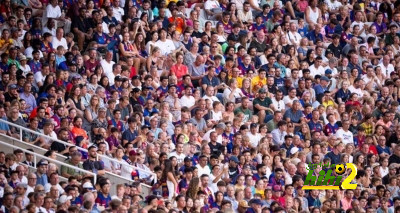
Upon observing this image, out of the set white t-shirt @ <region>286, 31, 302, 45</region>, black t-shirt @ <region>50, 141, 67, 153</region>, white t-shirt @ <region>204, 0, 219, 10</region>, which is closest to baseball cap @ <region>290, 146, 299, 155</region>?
white t-shirt @ <region>286, 31, 302, 45</region>

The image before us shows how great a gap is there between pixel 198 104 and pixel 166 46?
169 cm

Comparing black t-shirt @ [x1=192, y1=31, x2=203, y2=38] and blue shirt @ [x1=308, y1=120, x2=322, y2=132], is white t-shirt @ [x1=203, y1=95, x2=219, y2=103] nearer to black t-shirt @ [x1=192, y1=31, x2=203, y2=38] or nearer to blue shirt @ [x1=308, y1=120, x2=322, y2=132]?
blue shirt @ [x1=308, y1=120, x2=322, y2=132]

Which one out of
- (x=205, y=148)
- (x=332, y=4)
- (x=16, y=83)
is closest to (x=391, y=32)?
(x=332, y=4)

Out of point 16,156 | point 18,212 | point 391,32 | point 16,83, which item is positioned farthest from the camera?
point 391,32

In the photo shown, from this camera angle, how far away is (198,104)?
23.1 m

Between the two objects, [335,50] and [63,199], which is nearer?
[63,199]

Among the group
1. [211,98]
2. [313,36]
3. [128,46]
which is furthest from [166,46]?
[313,36]

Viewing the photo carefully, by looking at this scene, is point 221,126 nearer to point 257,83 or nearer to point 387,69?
point 257,83

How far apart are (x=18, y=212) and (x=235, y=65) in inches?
308

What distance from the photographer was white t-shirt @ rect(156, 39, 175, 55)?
2414 cm

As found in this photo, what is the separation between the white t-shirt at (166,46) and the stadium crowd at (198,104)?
0.08 feet

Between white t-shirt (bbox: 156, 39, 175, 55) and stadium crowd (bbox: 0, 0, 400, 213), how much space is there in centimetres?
2

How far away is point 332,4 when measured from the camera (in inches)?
1109

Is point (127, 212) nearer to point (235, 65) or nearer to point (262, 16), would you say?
point (235, 65)
